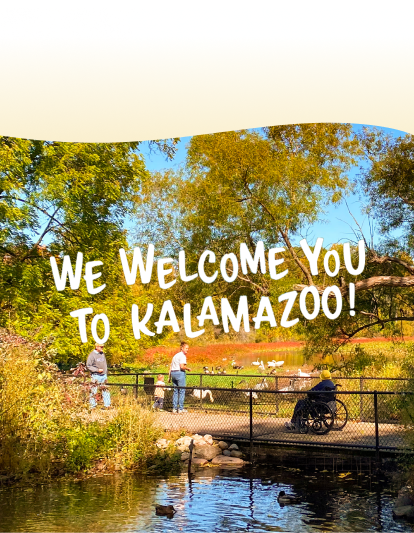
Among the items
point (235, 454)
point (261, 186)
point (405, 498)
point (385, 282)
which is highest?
point (261, 186)

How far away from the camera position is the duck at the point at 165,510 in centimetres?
899

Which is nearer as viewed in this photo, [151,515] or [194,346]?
[151,515]

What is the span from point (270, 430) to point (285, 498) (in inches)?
160

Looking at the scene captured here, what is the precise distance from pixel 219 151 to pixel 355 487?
605 inches

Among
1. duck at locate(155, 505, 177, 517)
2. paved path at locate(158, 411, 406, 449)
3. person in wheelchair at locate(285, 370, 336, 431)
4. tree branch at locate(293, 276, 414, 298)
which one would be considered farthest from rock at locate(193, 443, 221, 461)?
tree branch at locate(293, 276, 414, 298)

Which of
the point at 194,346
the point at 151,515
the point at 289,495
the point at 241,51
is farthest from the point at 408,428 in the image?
the point at 194,346

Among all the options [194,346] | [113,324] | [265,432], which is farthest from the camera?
[194,346]

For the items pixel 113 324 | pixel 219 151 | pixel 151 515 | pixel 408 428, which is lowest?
pixel 151 515

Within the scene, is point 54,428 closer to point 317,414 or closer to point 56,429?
point 56,429

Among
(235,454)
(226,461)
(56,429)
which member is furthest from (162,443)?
(56,429)

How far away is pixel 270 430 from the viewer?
1402cm

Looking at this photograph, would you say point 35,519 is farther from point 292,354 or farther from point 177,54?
point 292,354

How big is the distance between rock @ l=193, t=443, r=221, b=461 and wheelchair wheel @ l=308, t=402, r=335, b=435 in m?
1.74

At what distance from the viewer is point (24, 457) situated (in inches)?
446
